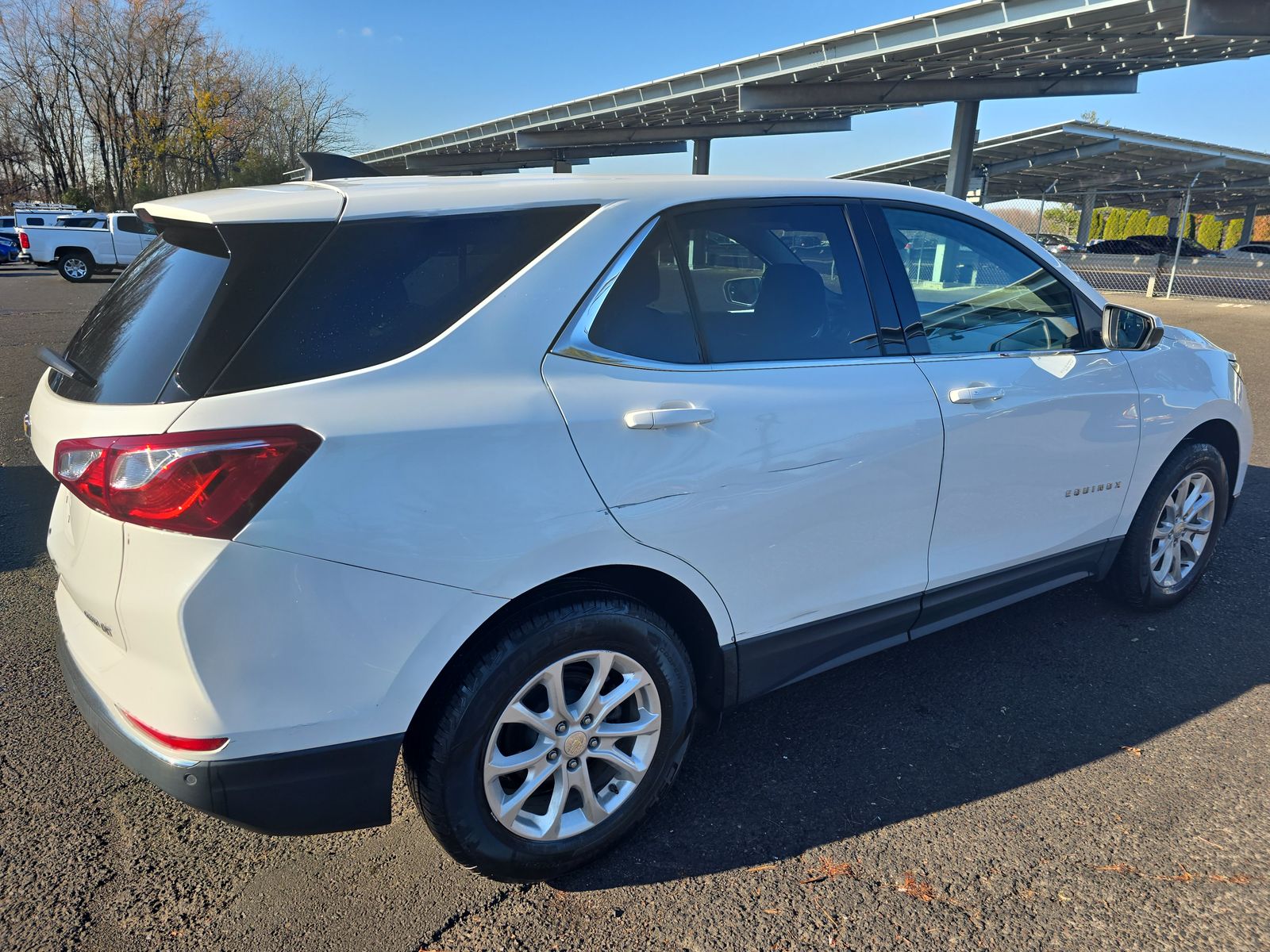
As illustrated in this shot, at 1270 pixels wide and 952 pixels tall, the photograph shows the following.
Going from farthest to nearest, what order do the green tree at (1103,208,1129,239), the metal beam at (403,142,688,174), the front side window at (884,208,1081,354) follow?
the green tree at (1103,208,1129,239) < the metal beam at (403,142,688,174) < the front side window at (884,208,1081,354)

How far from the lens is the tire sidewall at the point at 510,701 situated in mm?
2020

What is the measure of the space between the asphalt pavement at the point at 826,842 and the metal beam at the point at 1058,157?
31538 mm

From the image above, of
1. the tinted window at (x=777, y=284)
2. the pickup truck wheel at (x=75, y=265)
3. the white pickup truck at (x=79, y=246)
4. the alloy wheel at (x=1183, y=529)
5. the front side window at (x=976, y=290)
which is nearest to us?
the tinted window at (x=777, y=284)

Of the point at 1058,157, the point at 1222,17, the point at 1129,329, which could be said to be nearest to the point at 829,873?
the point at 1129,329

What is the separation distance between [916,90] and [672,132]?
11793 millimetres

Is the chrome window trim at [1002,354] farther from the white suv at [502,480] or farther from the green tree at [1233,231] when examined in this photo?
the green tree at [1233,231]

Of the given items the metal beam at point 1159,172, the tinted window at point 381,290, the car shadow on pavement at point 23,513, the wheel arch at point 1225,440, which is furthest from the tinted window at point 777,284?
the metal beam at point 1159,172

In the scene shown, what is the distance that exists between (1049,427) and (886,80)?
21.9 meters

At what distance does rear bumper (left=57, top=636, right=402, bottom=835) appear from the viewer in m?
1.82

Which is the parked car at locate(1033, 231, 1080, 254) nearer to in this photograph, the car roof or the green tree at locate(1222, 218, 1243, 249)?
the green tree at locate(1222, 218, 1243, 249)

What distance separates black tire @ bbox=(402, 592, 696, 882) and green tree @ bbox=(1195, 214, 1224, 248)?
68.3m

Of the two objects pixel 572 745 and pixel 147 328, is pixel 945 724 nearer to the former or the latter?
pixel 572 745

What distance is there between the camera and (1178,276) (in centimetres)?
2755

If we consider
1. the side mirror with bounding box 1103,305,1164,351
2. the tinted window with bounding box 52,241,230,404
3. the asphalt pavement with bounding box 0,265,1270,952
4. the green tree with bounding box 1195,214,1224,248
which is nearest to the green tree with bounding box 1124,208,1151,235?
the green tree with bounding box 1195,214,1224,248
